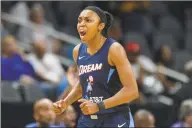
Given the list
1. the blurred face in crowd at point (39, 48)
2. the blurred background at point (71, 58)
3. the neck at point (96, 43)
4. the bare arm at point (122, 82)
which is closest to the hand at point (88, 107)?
the bare arm at point (122, 82)

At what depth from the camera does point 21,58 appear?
9.27 meters

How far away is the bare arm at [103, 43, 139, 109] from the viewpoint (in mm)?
5098

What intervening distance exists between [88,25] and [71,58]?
5.89m

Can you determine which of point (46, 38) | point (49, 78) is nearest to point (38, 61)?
point (49, 78)

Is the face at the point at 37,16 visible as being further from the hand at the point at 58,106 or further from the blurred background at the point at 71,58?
the hand at the point at 58,106

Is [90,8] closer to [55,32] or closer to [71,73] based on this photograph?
[71,73]

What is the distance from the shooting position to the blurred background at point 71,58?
830 centimetres

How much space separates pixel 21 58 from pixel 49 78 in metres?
0.59

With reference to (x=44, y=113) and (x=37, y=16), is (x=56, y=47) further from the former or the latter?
(x=44, y=113)

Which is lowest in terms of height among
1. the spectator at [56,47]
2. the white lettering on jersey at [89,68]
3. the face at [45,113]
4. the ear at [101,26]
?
the face at [45,113]

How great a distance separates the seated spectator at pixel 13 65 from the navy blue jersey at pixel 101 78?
3.62 metres

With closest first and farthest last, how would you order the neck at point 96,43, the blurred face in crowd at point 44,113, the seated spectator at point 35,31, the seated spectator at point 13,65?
1. the neck at point 96,43
2. the blurred face in crowd at point 44,113
3. the seated spectator at point 13,65
4. the seated spectator at point 35,31

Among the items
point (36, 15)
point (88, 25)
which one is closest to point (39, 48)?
point (36, 15)

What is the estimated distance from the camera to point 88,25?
5.25 meters
